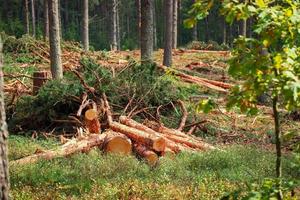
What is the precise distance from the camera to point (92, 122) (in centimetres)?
1113

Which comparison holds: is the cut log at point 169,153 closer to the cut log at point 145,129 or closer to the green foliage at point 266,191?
Result: the cut log at point 145,129

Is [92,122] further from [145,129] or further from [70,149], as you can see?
[70,149]

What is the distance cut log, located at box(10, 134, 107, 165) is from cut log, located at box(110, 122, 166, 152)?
496 millimetres

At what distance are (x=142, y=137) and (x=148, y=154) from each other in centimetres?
59

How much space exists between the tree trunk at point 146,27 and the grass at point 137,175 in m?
6.31

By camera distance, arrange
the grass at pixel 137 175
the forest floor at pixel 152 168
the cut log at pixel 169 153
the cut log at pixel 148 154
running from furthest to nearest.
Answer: the cut log at pixel 169 153 < the cut log at pixel 148 154 < the forest floor at pixel 152 168 < the grass at pixel 137 175

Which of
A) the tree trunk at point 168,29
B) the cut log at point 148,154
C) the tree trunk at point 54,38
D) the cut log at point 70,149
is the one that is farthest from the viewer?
the tree trunk at point 168,29

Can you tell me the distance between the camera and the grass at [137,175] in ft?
24.2

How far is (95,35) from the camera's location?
66000 mm

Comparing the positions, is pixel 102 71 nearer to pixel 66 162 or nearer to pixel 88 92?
pixel 88 92

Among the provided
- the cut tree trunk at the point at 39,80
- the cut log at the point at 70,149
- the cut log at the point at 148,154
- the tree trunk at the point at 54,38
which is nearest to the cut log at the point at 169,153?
the cut log at the point at 148,154

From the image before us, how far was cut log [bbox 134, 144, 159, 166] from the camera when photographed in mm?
9711

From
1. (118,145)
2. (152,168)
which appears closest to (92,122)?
(118,145)

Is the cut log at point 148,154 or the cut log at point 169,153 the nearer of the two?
the cut log at point 148,154
